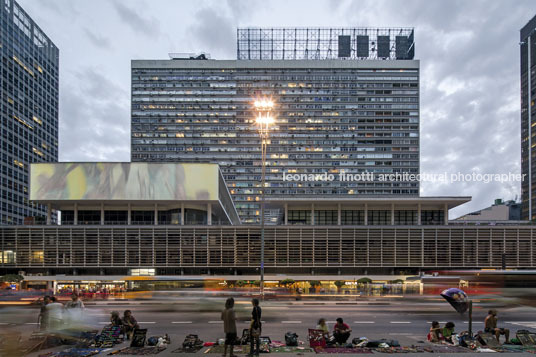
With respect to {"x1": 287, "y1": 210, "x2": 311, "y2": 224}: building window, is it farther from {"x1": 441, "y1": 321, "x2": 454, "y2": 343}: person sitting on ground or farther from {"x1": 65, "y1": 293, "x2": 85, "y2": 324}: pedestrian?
{"x1": 65, "y1": 293, "x2": 85, "y2": 324}: pedestrian

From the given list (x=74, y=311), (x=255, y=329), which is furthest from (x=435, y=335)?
(x=74, y=311)

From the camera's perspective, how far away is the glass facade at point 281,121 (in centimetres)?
10556

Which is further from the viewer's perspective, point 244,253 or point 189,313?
point 244,253

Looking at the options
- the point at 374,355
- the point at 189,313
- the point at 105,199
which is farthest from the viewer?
the point at 105,199

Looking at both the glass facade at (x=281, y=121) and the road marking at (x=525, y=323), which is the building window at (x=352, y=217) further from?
the glass facade at (x=281, y=121)

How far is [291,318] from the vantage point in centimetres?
2072

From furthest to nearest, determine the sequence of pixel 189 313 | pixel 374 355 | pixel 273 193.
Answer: pixel 273 193, pixel 189 313, pixel 374 355

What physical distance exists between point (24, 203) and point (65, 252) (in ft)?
244

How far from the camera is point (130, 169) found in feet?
168

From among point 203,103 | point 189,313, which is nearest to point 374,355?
point 189,313

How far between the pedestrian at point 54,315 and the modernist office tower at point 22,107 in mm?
105275

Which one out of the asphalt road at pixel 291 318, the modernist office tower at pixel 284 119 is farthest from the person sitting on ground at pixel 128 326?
the modernist office tower at pixel 284 119

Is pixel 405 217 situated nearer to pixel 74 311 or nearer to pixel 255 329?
pixel 255 329

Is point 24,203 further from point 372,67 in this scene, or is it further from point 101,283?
point 372,67
